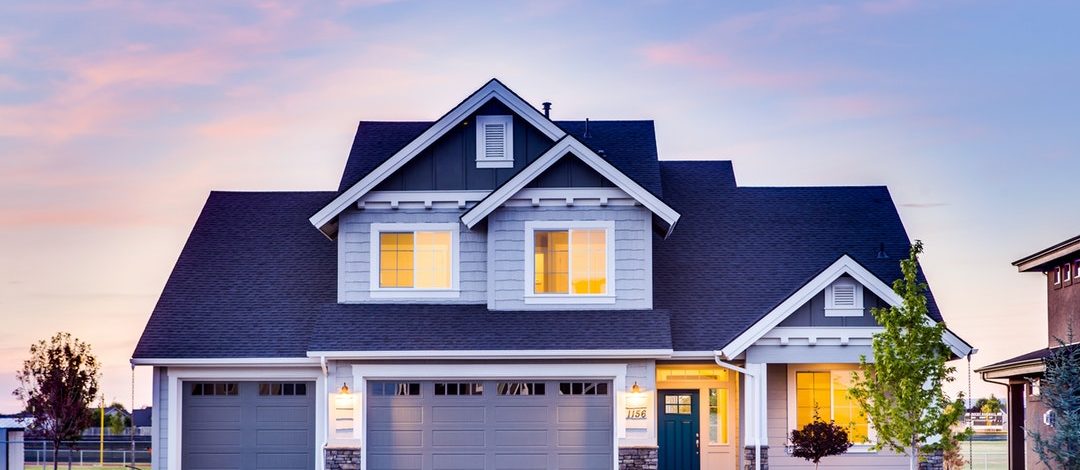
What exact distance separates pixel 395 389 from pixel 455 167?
436cm

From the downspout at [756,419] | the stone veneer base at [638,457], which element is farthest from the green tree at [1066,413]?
the stone veneer base at [638,457]

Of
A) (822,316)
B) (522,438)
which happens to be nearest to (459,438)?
(522,438)

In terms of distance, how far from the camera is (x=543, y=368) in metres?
26.0

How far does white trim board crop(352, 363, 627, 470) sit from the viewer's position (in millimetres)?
25906

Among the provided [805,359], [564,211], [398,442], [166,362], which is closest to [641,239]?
[564,211]

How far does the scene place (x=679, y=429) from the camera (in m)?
28.1

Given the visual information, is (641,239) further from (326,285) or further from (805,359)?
(326,285)

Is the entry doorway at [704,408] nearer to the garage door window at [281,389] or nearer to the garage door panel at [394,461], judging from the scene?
the garage door panel at [394,461]

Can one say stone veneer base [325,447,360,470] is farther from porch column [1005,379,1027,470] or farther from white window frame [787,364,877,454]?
porch column [1005,379,1027,470]

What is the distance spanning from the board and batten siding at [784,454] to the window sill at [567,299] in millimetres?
3653

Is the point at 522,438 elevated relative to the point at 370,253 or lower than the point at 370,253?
lower

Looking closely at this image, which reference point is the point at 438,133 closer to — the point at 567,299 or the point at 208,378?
the point at 567,299

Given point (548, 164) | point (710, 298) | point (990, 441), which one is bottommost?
point (990, 441)

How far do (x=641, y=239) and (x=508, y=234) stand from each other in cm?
248
